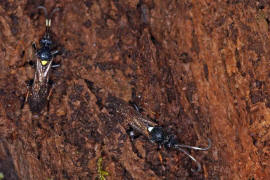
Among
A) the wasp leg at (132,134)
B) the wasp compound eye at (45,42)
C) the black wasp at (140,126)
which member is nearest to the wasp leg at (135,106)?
the black wasp at (140,126)

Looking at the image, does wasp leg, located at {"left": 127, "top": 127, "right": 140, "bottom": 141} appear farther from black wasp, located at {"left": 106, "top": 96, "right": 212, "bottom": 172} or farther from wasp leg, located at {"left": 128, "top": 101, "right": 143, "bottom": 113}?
wasp leg, located at {"left": 128, "top": 101, "right": 143, "bottom": 113}

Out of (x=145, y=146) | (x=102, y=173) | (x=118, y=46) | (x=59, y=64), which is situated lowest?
(x=102, y=173)

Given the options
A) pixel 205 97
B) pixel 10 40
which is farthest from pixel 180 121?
pixel 10 40

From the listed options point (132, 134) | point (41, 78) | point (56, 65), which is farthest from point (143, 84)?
point (41, 78)

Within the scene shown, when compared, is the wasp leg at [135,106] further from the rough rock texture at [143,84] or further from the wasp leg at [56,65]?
the wasp leg at [56,65]

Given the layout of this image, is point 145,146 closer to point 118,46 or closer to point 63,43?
point 118,46
